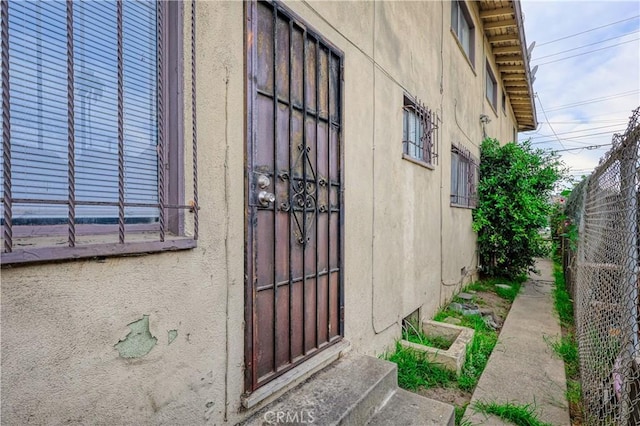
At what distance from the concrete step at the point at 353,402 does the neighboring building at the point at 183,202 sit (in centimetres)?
16

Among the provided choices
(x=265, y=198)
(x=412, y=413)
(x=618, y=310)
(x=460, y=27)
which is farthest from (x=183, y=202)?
(x=460, y=27)

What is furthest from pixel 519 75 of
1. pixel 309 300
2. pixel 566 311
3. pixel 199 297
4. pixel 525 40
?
pixel 199 297

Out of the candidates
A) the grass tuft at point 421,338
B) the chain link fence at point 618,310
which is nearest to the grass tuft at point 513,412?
the chain link fence at point 618,310

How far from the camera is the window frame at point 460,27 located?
6.31 m

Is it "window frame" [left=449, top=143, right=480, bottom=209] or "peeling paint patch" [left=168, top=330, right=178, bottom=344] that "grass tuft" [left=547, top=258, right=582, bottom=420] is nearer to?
"window frame" [left=449, top=143, right=480, bottom=209]

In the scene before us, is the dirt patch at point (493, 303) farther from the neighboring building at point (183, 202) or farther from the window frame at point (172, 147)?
the window frame at point (172, 147)

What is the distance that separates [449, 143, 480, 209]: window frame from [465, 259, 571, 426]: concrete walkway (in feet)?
7.01

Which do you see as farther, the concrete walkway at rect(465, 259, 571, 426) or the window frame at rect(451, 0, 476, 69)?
the window frame at rect(451, 0, 476, 69)

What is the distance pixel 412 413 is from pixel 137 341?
180 cm

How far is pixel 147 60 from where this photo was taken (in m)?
1.58

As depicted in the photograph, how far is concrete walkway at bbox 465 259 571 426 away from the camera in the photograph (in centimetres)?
273

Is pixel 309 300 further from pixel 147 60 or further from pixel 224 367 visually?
pixel 147 60

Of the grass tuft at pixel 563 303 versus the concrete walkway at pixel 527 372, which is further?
the grass tuft at pixel 563 303

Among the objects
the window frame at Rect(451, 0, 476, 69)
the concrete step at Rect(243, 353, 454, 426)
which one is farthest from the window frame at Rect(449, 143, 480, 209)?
the concrete step at Rect(243, 353, 454, 426)
